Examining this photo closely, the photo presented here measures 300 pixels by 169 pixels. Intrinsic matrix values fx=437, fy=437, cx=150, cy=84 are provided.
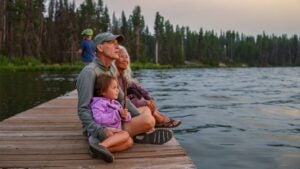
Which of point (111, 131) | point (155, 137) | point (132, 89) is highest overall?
point (132, 89)

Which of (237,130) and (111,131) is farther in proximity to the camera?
(237,130)

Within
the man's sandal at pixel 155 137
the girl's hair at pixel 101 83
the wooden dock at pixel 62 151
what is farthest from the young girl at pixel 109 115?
the man's sandal at pixel 155 137

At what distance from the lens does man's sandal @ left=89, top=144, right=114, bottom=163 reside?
467 cm

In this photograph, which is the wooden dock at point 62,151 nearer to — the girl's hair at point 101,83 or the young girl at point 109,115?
the young girl at point 109,115

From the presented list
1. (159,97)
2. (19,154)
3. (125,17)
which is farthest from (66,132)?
(125,17)

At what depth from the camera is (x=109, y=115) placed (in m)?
5.22

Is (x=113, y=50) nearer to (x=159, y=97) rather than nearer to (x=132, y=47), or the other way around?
(x=159, y=97)

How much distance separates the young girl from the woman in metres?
0.86

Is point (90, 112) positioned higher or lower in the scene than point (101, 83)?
lower

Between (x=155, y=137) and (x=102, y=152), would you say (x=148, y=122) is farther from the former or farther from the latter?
(x=102, y=152)

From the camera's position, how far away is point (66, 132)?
262 inches

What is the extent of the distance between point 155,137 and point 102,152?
3.48 ft

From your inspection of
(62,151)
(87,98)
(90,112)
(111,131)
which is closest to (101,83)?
(87,98)

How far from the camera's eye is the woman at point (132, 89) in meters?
6.24
